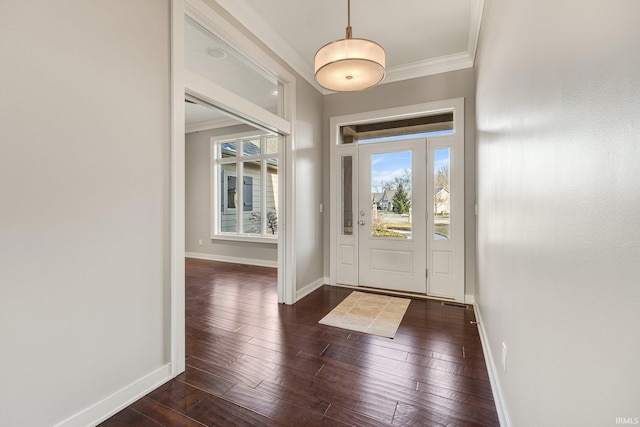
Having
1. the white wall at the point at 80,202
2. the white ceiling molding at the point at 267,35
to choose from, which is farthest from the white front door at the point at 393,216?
the white wall at the point at 80,202

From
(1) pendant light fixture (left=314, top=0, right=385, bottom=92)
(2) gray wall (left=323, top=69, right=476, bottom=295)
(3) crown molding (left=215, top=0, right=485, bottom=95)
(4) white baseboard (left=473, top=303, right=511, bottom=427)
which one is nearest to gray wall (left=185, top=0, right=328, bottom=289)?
(3) crown molding (left=215, top=0, right=485, bottom=95)

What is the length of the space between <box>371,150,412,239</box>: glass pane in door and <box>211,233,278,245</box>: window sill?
2.42 m

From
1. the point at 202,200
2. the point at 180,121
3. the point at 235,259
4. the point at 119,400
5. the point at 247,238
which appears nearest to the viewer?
the point at 119,400

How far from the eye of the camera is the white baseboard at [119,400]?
5.15 ft

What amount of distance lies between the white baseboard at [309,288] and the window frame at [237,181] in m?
1.95

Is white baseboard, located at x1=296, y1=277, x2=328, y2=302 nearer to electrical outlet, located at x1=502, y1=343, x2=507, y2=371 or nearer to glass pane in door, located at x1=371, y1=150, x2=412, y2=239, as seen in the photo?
glass pane in door, located at x1=371, y1=150, x2=412, y2=239

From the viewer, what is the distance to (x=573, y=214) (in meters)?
0.80

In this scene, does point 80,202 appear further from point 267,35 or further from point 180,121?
point 267,35

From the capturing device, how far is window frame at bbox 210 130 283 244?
6113 millimetres

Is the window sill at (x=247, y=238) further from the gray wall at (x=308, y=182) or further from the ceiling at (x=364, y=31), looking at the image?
the ceiling at (x=364, y=31)

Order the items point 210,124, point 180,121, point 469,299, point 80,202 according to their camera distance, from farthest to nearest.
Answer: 1. point 210,124
2. point 469,299
3. point 180,121
4. point 80,202

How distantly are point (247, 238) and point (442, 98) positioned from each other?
14.3 ft

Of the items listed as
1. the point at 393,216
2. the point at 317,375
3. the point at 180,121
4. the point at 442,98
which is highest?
the point at 442,98

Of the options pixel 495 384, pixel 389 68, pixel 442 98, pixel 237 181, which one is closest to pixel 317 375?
pixel 495 384
